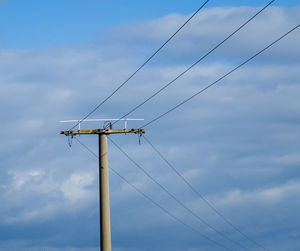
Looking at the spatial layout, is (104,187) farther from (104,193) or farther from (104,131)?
(104,131)

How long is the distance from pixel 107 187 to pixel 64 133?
5010 mm

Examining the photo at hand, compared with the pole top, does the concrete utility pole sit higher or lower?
lower

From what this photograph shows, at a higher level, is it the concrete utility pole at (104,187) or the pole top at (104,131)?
the pole top at (104,131)

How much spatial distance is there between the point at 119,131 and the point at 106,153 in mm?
1731

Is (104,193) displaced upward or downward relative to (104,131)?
downward

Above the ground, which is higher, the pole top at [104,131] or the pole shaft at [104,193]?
the pole top at [104,131]

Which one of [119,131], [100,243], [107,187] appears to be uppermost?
[119,131]

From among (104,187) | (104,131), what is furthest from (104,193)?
(104,131)

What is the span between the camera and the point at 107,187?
2009 inches

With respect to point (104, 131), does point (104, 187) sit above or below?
below

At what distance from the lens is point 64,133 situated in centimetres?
5281

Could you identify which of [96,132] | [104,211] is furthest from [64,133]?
[104,211]

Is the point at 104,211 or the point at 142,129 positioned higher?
the point at 142,129

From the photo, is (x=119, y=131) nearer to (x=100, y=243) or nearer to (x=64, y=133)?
(x=64, y=133)
